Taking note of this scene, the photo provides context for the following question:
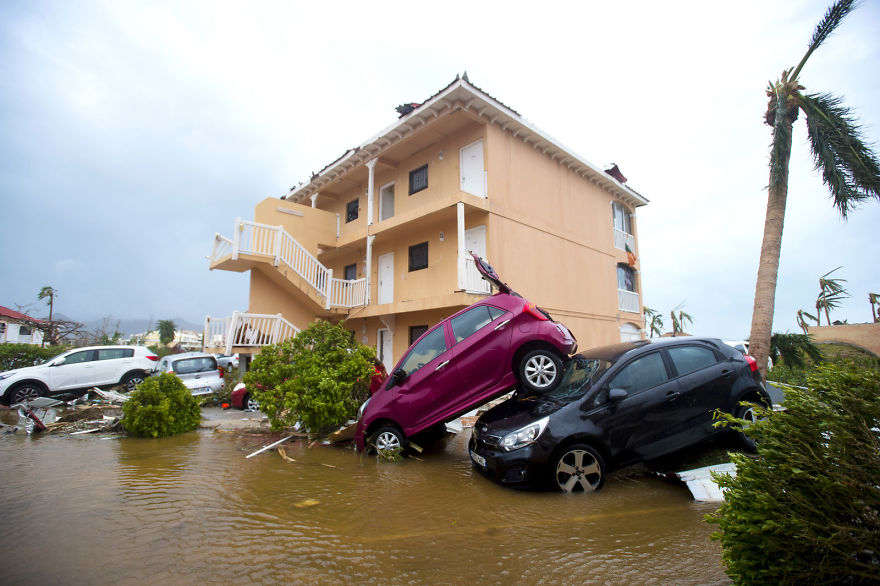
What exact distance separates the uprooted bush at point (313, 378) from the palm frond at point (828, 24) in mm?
12179

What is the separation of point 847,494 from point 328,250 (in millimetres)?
17347

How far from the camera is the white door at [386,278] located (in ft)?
50.0

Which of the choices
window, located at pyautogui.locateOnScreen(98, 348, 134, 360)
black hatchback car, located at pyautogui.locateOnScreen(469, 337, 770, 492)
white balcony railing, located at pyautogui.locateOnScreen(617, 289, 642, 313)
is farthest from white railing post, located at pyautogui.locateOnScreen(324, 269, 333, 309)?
white balcony railing, located at pyautogui.locateOnScreen(617, 289, 642, 313)

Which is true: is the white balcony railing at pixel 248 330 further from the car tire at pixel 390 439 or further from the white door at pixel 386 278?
the car tire at pixel 390 439

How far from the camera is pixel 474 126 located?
1296 centimetres

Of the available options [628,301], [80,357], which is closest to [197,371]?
[80,357]

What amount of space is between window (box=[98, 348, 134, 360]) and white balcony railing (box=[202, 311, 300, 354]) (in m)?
2.43

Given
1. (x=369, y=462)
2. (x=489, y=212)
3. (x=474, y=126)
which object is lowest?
(x=369, y=462)

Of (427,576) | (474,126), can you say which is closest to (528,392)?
(427,576)

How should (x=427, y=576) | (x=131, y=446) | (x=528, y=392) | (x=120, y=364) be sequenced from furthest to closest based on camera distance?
(x=120, y=364) < (x=131, y=446) < (x=528, y=392) < (x=427, y=576)

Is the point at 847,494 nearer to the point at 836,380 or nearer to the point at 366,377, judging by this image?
the point at 836,380

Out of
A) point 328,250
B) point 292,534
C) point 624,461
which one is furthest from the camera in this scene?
point 328,250

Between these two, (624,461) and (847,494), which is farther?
(624,461)

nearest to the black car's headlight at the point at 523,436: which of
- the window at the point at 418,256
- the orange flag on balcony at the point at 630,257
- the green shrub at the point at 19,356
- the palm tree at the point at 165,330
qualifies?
the window at the point at 418,256
